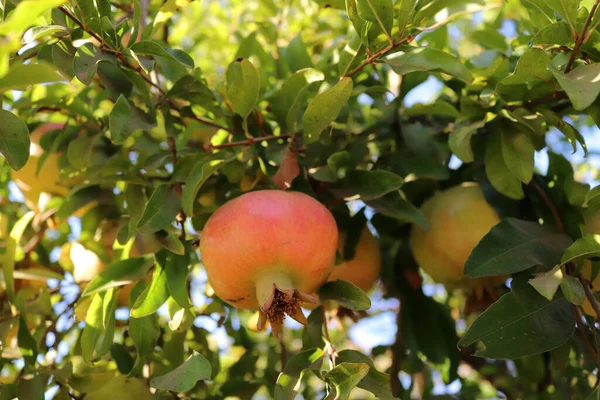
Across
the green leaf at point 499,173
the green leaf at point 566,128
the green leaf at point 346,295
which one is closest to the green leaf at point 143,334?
the green leaf at point 346,295

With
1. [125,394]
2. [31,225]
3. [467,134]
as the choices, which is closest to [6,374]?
[31,225]

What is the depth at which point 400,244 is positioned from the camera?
1839 millimetres

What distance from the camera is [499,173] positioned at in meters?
1.38

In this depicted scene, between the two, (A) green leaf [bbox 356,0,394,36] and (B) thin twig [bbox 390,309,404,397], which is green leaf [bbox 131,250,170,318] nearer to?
(A) green leaf [bbox 356,0,394,36]

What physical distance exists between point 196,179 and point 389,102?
69 centimetres

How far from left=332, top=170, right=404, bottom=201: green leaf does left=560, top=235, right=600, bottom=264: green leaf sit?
14.3 inches

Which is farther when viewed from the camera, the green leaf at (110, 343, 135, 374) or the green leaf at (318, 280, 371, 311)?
the green leaf at (110, 343, 135, 374)

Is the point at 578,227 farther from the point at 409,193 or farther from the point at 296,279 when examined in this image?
the point at 296,279

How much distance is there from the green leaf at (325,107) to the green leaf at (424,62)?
11 centimetres

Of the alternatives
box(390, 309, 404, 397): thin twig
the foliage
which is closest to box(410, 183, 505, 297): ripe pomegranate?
the foliage

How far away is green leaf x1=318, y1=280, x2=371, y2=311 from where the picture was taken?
1161 mm

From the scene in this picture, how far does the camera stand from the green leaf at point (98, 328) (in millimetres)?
1302

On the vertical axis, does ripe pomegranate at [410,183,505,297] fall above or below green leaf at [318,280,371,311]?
below

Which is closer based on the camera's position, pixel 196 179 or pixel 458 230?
pixel 196 179
